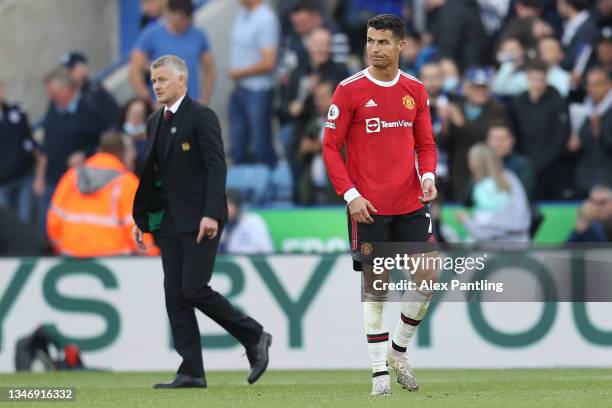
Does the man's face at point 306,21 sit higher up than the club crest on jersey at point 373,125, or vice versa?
the man's face at point 306,21

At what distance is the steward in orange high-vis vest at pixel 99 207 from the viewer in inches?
538

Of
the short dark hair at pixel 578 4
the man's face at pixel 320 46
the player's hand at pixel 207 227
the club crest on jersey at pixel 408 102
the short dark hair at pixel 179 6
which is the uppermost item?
the short dark hair at pixel 179 6

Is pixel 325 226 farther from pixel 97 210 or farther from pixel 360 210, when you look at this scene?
pixel 360 210

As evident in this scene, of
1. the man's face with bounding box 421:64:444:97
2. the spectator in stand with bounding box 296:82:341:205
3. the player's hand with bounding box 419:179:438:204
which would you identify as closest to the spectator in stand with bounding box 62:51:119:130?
the spectator in stand with bounding box 296:82:341:205

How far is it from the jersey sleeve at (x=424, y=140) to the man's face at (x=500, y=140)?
18.8 feet

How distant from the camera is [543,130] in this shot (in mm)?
15359

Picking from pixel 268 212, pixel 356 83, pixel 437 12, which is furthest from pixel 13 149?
pixel 356 83

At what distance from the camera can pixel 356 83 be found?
29.9 ft

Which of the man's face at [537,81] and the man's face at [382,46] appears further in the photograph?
the man's face at [537,81]

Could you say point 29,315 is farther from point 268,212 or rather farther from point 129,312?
point 268,212

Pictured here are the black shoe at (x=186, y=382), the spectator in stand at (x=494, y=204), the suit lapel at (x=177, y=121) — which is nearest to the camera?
the suit lapel at (x=177, y=121)

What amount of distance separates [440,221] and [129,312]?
3.30 meters

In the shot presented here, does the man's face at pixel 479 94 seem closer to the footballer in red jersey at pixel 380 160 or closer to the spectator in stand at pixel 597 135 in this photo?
the spectator in stand at pixel 597 135

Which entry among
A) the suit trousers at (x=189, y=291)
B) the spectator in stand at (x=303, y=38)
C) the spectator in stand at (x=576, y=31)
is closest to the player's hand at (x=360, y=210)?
the suit trousers at (x=189, y=291)
